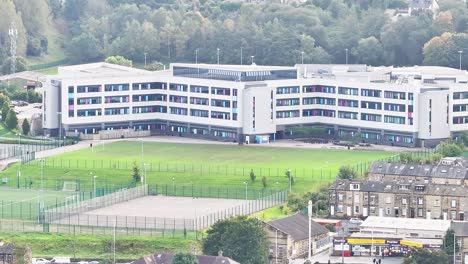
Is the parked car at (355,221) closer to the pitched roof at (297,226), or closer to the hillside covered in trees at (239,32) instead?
the pitched roof at (297,226)

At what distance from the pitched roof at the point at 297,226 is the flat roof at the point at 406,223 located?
69.2 inches

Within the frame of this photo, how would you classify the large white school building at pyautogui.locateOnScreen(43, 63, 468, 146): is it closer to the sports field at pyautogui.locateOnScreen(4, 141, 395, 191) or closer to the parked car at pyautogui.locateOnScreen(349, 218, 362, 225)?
the sports field at pyautogui.locateOnScreen(4, 141, 395, 191)

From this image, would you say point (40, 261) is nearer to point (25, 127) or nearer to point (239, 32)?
point (25, 127)

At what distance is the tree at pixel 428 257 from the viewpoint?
70.4 m

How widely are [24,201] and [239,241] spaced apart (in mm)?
17276

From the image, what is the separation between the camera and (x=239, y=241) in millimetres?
71562

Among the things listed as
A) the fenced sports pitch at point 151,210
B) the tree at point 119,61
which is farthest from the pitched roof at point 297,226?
the tree at point 119,61

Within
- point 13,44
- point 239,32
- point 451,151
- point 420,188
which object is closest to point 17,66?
point 13,44

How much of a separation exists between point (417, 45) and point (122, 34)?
22.5 m

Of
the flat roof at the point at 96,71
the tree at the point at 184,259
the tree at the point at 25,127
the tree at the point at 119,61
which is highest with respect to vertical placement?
the tree at the point at 119,61

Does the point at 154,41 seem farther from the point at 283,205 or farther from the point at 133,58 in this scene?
the point at 283,205

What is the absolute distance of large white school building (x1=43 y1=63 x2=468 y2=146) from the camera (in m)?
103

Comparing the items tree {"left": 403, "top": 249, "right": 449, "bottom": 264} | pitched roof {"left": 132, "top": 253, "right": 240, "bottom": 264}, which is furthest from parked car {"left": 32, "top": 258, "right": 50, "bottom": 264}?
tree {"left": 403, "top": 249, "right": 449, "bottom": 264}

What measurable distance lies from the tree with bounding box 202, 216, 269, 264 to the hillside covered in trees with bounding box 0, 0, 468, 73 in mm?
53141
